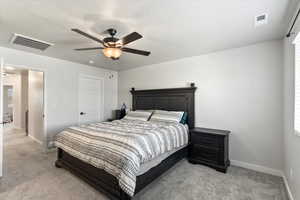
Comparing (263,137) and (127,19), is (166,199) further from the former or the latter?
(127,19)

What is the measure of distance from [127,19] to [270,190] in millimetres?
3378

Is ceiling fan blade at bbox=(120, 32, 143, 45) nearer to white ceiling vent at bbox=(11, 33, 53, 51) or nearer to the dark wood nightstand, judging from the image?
white ceiling vent at bbox=(11, 33, 53, 51)

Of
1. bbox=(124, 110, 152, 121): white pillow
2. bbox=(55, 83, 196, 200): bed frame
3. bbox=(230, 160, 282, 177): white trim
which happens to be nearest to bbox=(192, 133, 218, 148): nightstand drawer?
bbox=(55, 83, 196, 200): bed frame

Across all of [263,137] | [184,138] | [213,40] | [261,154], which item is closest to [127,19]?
[213,40]

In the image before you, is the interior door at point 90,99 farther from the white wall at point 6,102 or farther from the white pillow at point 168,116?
the white wall at point 6,102

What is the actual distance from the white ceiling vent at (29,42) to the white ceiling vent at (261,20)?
371 cm

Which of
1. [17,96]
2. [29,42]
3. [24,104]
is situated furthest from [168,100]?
[17,96]

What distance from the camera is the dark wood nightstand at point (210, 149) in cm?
284

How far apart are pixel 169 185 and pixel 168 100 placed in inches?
88.2

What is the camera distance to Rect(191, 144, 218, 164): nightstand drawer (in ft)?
9.63

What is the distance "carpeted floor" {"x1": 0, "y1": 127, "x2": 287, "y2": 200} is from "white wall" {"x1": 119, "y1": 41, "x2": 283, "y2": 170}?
0.52 meters

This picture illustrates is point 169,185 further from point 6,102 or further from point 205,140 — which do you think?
point 6,102

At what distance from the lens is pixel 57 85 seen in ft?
13.2

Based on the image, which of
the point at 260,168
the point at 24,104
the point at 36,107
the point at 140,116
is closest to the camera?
the point at 260,168
